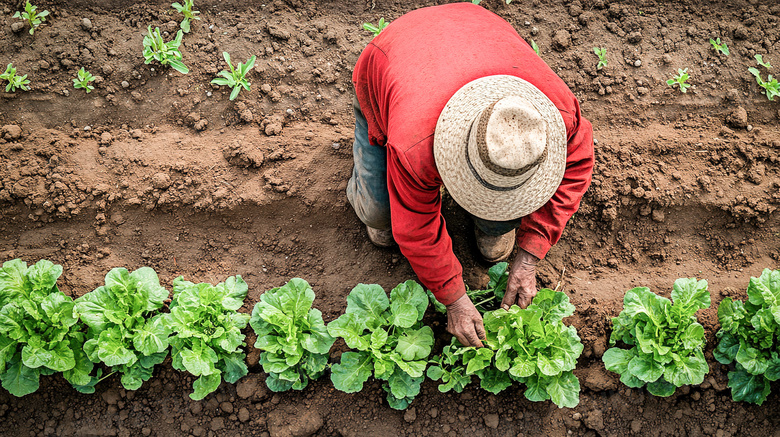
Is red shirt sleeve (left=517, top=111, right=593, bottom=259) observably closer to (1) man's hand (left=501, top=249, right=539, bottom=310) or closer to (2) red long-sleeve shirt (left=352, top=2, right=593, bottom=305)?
(2) red long-sleeve shirt (left=352, top=2, right=593, bottom=305)

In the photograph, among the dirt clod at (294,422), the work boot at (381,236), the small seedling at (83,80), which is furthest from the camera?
the small seedling at (83,80)

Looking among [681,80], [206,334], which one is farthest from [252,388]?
[681,80]

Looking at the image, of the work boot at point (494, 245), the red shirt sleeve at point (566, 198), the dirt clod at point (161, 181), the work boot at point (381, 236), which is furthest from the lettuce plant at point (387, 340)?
the dirt clod at point (161, 181)

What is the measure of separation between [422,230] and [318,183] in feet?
4.60

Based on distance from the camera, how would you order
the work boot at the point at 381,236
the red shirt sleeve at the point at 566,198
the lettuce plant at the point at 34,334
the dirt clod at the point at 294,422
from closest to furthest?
the red shirt sleeve at the point at 566,198 < the lettuce plant at the point at 34,334 < the dirt clod at the point at 294,422 < the work boot at the point at 381,236

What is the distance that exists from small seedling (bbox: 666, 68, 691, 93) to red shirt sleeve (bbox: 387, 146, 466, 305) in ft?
7.70

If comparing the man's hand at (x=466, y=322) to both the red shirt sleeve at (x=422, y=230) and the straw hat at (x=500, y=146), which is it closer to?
the red shirt sleeve at (x=422, y=230)

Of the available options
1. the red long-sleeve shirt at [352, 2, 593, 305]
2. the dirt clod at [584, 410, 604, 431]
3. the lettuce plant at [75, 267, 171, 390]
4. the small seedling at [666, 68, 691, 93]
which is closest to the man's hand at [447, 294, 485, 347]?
the red long-sleeve shirt at [352, 2, 593, 305]

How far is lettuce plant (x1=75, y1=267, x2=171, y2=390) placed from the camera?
3039 mm

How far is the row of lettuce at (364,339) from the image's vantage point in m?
2.95

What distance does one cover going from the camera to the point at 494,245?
339 cm

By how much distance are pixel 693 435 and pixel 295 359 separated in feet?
8.07

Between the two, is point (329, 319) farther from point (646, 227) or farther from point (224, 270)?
point (646, 227)

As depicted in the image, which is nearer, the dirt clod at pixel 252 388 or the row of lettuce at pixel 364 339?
the row of lettuce at pixel 364 339
